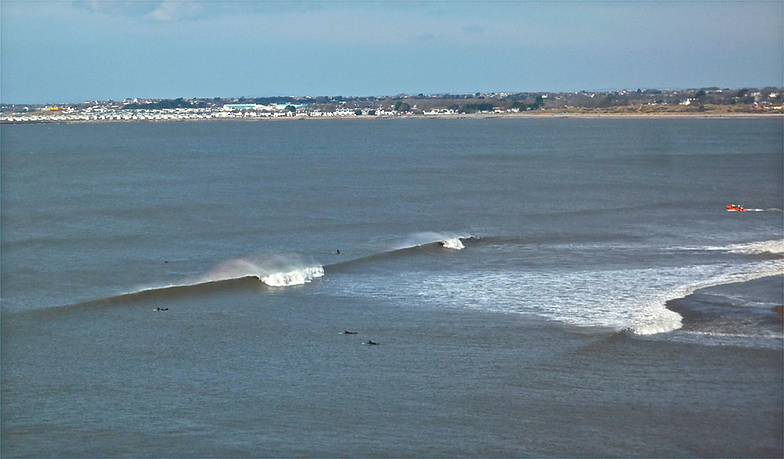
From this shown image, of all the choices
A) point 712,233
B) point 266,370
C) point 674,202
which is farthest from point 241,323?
point 674,202

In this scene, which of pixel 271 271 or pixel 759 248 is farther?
pixel 759 248

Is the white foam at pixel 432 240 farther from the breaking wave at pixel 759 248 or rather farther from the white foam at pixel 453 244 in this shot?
the breaking wave at pixel 759 248

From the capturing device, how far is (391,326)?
28.1 metres

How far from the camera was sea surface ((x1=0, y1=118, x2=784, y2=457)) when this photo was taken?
66.7 feet

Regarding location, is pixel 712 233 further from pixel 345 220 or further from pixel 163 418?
pixel 163 418

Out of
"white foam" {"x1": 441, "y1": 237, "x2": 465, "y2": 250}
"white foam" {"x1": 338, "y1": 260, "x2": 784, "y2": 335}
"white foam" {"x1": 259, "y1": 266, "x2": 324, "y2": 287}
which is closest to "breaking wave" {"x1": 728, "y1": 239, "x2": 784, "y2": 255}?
"white foam" {"x1": 338, "y1": 260, "x2": 784, "y2": 335}

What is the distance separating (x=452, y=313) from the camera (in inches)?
1160

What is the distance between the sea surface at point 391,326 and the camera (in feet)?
66.7

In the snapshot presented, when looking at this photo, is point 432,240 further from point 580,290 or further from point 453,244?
point 580,290

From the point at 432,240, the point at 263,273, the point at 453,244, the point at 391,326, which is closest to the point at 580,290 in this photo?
the point at 391,326

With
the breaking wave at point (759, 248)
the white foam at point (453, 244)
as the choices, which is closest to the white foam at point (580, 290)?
the breaking wave at point (759, 248)

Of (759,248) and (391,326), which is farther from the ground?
(759,248)

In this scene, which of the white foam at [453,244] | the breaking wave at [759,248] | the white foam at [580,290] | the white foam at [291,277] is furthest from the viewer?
the white foam at [453,244]

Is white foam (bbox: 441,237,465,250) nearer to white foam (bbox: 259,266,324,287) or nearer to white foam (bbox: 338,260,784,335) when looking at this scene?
white foam (bbox: 338,260,784,335)
